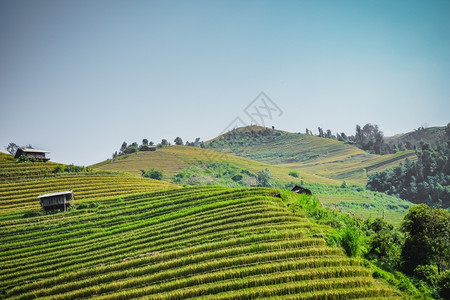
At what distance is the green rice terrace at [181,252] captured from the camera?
72.7ft

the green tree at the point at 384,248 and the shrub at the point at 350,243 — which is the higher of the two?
the shrub at the point at 350,243

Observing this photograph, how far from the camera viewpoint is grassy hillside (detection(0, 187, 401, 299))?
72.6 ft

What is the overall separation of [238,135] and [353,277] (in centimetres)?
17521

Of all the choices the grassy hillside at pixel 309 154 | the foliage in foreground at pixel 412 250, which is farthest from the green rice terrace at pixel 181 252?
the grassy hillside at pixel 309 154

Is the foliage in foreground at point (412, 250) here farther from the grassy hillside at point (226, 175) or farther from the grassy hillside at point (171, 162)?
the grassy hillside at point (171, 162)

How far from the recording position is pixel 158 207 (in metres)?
43.0

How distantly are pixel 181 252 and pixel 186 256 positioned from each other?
698mm

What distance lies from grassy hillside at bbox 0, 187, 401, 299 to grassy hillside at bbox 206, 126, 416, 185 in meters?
90.8

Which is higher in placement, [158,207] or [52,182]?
[52,182]

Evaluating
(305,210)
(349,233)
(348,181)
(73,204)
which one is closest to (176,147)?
(348,181)

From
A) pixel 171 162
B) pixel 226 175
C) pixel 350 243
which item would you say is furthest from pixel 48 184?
pixel 226 175

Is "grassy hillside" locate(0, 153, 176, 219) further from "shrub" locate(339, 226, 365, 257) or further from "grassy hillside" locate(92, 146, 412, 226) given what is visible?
"shrub" locate(339, 226, 365, 257)

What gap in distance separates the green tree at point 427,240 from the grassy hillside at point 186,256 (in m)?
7.74

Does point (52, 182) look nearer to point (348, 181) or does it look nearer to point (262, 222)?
point (262, 222)
